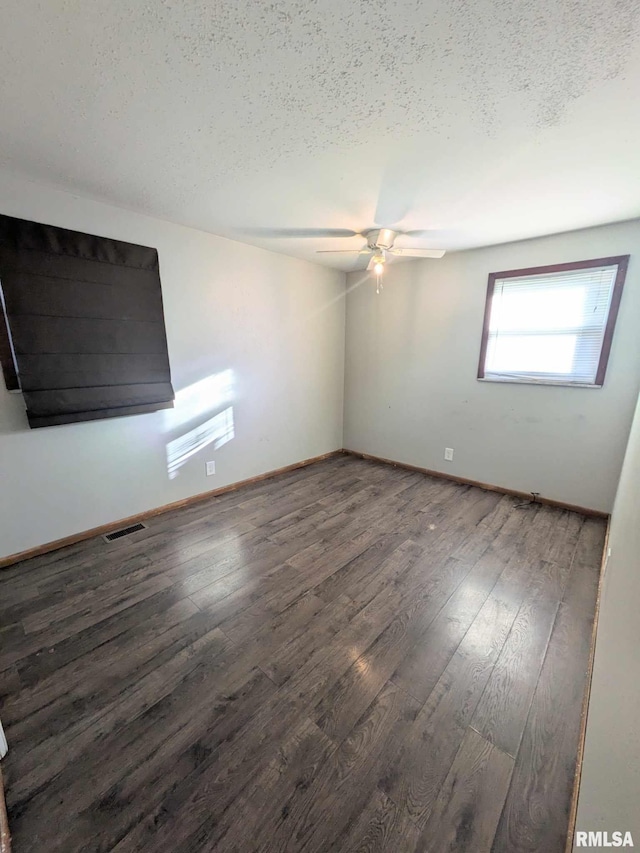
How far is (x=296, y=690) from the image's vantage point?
1.36 metres

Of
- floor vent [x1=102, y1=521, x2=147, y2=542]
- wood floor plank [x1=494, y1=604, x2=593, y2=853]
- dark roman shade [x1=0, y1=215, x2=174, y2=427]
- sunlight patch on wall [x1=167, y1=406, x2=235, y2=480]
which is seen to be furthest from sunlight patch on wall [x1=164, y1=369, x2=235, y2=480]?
wood floor plank [x1=494, y1=604, x2=593, y2=853]

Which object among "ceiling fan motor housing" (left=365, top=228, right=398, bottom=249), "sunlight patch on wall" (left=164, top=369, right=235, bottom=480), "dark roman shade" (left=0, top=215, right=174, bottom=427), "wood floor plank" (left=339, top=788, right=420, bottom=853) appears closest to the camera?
"wood floor plank" (left=339, top=788, right=420, bottom=853)

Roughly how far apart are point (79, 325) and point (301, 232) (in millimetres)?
1831

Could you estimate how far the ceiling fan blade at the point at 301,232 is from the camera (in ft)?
8.71

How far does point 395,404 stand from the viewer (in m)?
3.95

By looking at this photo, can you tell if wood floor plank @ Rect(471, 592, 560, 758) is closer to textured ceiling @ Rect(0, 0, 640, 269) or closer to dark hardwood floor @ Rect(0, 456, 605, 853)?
dark hardwood floor @ Rect(0, 456, 605, 853)

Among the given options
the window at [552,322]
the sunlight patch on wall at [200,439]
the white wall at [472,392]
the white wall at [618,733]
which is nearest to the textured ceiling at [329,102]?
the window at [552,322]

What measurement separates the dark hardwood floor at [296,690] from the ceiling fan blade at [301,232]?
8.05 feet

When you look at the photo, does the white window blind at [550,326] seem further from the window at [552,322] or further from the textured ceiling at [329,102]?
the textured ceiling at [329,102]

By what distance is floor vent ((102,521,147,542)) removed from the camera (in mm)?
2467

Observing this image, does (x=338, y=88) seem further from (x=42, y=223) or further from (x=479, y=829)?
(x=479, y=829)

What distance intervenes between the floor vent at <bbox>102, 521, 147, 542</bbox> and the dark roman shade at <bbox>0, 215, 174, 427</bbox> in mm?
909

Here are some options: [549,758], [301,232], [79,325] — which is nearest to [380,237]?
[301,232]

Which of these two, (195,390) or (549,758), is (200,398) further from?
(549,758)
